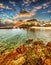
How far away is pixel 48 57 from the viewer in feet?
19.2

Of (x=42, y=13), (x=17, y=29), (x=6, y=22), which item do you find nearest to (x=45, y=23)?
(x=42, y=13)

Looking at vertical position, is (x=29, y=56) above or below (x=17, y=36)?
below

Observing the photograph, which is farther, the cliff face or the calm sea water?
the calm sea water

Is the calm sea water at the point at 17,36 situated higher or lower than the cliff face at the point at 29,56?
higher

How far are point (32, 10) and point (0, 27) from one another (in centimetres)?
216

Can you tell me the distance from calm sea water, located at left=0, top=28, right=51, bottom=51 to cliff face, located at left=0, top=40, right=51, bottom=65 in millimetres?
454

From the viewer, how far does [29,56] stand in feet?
18.9

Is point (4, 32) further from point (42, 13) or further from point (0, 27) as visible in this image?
point (42, 13)

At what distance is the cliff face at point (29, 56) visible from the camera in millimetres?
5535

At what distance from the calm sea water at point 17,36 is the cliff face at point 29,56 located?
17.9 inches

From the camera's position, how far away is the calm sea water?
21.9 feet

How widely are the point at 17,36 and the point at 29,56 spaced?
1.83 metres

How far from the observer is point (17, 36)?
7281 millimetres

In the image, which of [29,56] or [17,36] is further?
[17,36]
